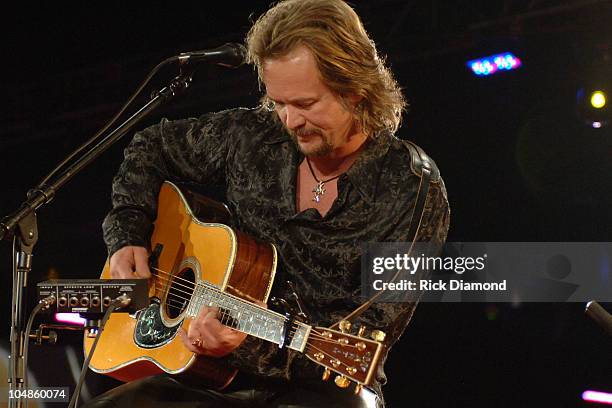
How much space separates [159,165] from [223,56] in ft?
2.19

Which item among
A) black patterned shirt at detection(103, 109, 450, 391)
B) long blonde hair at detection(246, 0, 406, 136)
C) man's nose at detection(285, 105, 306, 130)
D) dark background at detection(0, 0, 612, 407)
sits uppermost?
dark background at detection(0, 0, 612, 407)

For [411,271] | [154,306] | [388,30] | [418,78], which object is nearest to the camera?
[411,271]

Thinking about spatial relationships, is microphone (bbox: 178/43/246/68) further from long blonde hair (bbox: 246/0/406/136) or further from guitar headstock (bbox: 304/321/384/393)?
guitar headstock (bbox: 304/321/384/393)

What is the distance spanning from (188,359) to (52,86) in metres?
4.46

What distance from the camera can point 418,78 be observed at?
7.04 m

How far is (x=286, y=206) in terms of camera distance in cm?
292

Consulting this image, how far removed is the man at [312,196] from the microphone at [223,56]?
0.08m

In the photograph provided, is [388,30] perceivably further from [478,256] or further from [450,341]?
[450,341]

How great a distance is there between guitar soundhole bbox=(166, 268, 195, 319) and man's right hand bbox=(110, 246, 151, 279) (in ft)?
0.34

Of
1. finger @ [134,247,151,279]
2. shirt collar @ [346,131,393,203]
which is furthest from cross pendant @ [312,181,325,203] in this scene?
finger @ [134,247,151,279]

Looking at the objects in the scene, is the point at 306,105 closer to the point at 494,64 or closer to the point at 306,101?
the point at 306,101

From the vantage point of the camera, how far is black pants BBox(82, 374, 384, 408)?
261 centimetres

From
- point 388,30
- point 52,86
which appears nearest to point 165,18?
point 52,86

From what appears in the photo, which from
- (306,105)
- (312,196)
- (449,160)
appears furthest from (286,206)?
(449,160)
